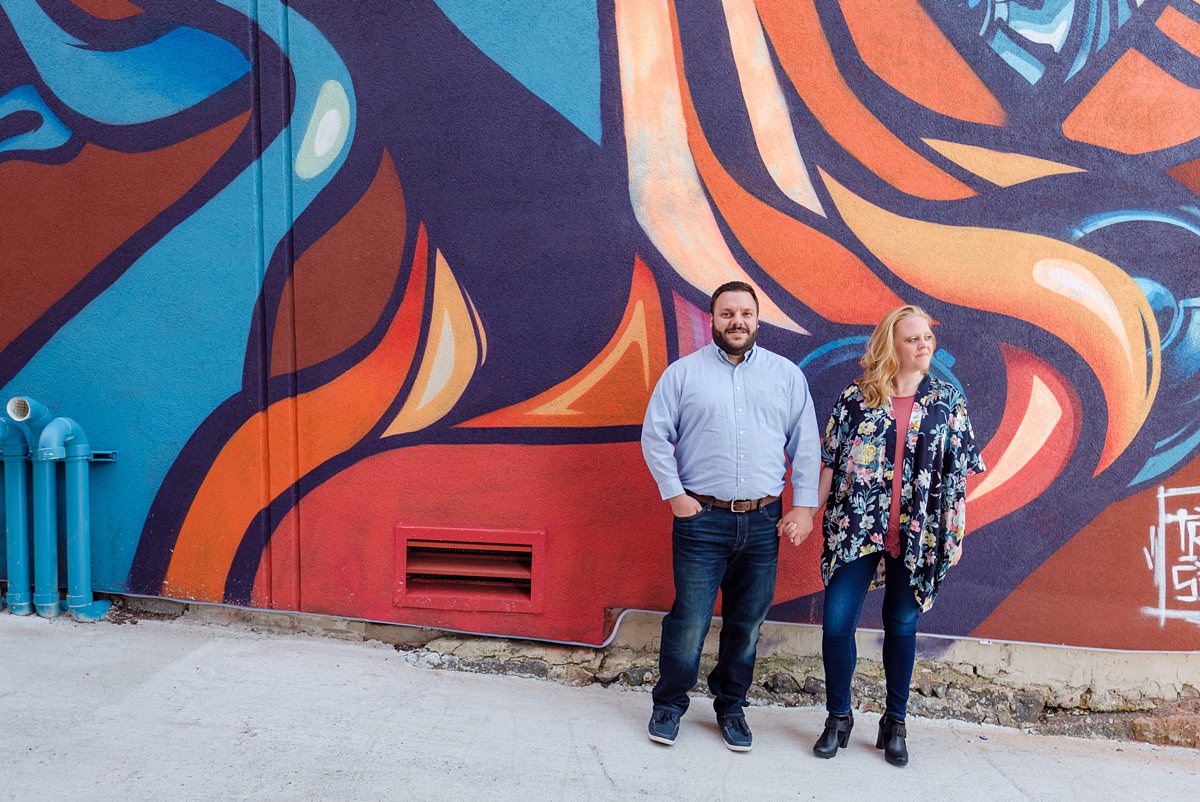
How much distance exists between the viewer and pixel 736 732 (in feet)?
10.0

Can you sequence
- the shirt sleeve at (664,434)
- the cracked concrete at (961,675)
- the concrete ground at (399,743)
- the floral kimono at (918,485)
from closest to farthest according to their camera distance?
the concrete ground at (399,743) < the floral kimono at (918,485) < the shirt sleeve at (664,434) < the cracked concrete at (961,675)

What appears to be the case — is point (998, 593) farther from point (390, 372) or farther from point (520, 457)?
point (390, 372)

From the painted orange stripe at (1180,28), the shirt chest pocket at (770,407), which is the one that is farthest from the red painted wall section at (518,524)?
the painted orange stripe at (1180,28)

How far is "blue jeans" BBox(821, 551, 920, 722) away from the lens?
9.72 ft

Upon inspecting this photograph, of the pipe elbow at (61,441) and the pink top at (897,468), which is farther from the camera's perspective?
the pipe elbow at (61,441)

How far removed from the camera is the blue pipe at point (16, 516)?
3.79 meters

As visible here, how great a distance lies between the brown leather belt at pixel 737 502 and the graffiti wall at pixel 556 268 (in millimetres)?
617

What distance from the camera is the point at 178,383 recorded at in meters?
3.83

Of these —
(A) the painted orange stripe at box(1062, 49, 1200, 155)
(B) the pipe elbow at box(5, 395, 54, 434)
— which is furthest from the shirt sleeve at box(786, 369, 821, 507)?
(B) the pipe elbow at box(5, 395, 54, 434)

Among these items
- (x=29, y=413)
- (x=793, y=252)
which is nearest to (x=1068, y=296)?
(x=793, y=252)

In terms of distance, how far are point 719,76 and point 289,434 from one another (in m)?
2.59

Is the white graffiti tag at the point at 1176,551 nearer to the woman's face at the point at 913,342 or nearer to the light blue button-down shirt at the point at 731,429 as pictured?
the woman's face at the point at 913,342

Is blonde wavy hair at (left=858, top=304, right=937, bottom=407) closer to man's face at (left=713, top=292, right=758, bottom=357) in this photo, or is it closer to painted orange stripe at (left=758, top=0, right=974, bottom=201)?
man's face at (left=713, top=292, right=758, bottom=357)

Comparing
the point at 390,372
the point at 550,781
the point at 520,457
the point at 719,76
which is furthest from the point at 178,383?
the point at 719,76
